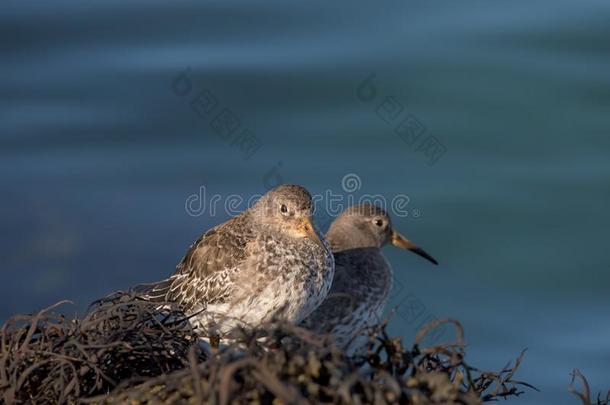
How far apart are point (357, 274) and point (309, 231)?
881mm

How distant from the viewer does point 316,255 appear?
7.28 meters

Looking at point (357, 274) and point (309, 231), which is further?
point (357, 274)

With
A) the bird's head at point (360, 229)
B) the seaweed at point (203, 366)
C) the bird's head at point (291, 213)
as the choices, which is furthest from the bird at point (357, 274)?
the seaweed at point (203, 366)

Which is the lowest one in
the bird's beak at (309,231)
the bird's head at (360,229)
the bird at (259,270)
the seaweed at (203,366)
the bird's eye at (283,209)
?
the seaweed at (203,366)

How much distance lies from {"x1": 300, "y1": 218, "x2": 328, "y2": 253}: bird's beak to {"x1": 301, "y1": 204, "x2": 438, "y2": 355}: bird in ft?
1.31

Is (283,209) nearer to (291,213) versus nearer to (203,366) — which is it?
(291,213)

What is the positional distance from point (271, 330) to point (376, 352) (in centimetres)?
52

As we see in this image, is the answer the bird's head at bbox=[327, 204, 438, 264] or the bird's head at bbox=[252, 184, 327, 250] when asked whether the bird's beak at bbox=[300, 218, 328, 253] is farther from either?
the bird's head at bbox=[327, 204, 438, 264]

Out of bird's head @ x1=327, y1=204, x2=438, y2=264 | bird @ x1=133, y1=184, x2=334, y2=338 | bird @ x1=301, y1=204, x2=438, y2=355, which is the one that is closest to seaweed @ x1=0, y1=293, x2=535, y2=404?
bird @ x1=133, y1=184, x2=334, y2=338

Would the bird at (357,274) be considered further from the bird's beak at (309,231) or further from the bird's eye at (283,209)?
the bird's eye at (283,209)

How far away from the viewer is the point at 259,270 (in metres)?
7.25

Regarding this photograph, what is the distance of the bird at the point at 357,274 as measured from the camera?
7.60 meters

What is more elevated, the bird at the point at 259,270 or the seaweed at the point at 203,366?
the bird at the point at 259,270

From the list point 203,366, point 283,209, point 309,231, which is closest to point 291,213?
point 283,209
